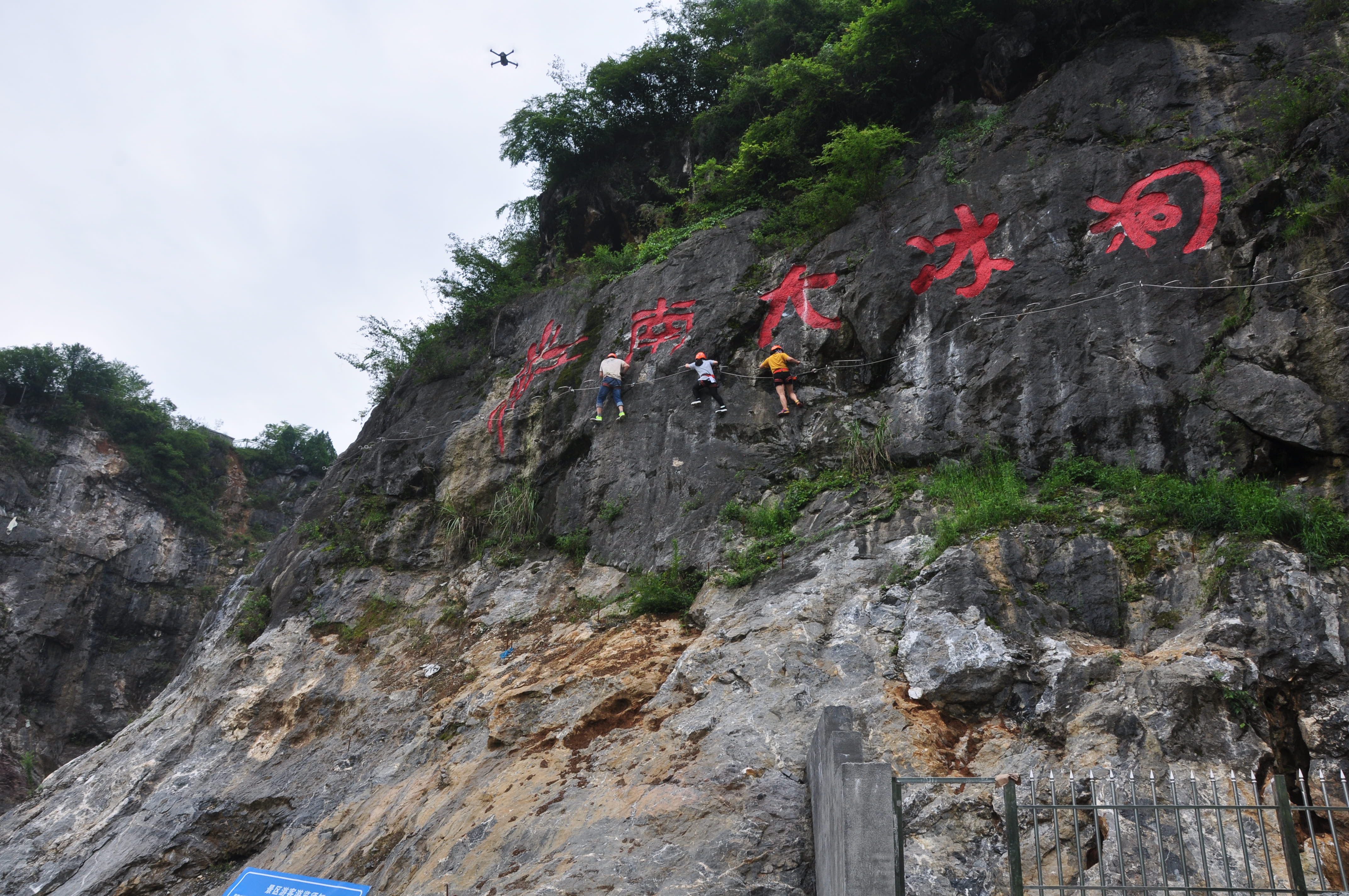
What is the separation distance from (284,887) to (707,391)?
22.7 ft

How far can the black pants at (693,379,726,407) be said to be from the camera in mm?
10352

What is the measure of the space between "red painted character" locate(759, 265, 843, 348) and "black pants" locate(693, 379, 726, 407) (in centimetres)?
86

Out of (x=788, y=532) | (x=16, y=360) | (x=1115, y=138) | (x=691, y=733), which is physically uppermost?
(x=16, y=360)

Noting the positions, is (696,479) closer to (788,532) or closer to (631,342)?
(788,532)

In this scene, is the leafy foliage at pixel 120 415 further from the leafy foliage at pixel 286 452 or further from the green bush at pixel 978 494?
the green bush at pixel 978 494

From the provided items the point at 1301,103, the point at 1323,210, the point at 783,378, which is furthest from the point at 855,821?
the point at 1301,103

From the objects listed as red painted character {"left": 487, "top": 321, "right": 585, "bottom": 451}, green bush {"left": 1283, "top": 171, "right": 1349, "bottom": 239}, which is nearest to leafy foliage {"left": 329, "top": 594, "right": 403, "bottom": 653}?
red painted character {"left": 487, "top": 321, "right": 585, "bottom": 451}

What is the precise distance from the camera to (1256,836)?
4.49 metres

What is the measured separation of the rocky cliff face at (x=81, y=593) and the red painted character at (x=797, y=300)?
44.2ft

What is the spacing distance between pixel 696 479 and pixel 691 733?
3.94m

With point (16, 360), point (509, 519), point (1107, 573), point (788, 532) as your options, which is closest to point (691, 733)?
point (788, 532)

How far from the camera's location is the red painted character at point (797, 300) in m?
10.5

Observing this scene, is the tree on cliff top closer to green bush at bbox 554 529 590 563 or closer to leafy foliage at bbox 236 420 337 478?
leafy foliage at bbox 236 420 337 478

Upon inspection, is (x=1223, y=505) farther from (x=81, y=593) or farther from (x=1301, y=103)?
(x=81, y=593)
